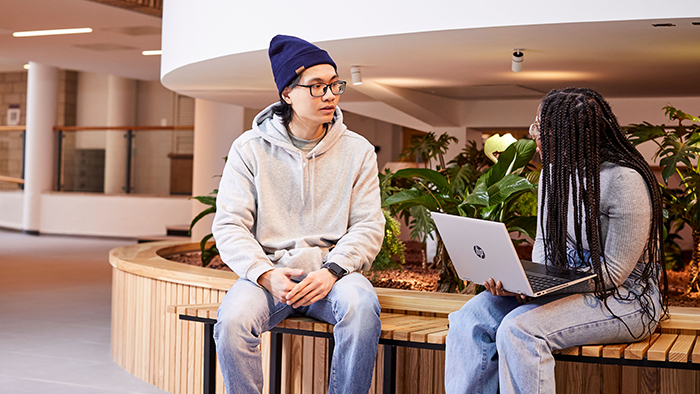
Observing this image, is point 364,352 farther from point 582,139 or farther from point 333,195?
point 582,139

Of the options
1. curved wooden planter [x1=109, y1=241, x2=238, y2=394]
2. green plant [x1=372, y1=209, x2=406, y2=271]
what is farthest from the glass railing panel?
green plant [x1=372, y1=209, x2=406, y2=271]

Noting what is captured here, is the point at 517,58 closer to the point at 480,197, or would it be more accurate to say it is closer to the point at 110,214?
the point at 480,197

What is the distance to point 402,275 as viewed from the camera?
3654mm

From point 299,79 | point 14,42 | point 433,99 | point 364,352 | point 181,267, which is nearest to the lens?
point 364,352

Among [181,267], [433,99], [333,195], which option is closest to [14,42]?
[433,99]

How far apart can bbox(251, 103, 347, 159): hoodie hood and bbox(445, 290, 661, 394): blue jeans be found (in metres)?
0.66

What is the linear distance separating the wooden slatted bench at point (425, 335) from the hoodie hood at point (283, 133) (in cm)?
51

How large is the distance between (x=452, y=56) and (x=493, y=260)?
2.18m

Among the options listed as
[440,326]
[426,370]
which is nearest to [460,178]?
[426,370]

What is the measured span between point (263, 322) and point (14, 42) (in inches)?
266

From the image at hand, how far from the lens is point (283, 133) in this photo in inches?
83.7

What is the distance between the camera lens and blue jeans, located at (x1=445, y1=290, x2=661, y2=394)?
1613 mm

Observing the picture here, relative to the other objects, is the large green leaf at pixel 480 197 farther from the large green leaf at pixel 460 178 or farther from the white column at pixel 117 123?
the white column at pixel 117 123

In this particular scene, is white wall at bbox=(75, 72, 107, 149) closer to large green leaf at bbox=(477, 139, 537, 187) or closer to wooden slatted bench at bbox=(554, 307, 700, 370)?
large green leaf at bbox=(477, 139, 537, 187)
